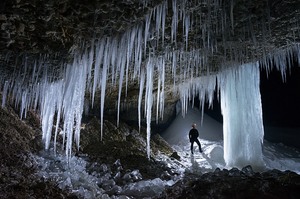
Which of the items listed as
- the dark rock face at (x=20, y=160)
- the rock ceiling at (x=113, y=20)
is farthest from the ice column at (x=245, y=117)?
the dark rock face at (x=20, y=160)

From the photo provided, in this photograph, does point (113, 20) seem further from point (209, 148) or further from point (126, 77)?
point (209, 148)

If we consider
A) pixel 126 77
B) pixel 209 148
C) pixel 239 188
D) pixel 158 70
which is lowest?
pixel 209 148

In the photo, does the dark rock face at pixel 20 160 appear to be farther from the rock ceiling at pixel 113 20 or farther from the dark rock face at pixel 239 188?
the rock ceiling at pixel 113 20

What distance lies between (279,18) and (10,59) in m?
5.31

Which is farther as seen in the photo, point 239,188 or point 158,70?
point 158,70

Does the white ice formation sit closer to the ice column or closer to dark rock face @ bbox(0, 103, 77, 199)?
the ice column

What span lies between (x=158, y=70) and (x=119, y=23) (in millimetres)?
2746

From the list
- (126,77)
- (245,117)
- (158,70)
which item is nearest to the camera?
(126,77)

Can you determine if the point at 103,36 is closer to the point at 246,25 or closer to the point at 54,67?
the point at 54,67

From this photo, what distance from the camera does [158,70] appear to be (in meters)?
7.39

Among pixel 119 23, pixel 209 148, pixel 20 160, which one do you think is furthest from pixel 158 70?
pixel 209 148

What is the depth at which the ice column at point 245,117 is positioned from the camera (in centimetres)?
969

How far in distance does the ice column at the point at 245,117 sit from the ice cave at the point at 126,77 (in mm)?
36

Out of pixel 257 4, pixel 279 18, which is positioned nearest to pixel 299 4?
pixel 279 18
